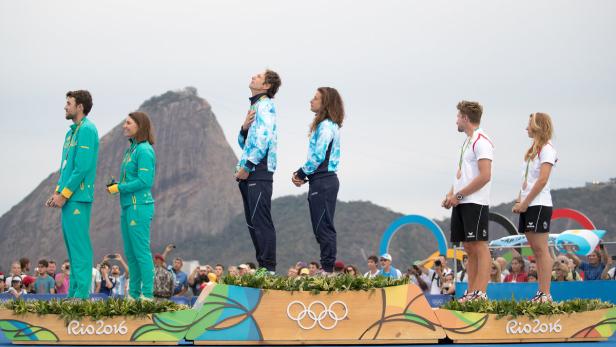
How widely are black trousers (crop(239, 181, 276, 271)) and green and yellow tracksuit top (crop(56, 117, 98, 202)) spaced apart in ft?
5.43

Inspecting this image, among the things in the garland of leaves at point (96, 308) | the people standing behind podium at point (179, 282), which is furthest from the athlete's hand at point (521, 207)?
the people standing behind podium at point (179, 282)

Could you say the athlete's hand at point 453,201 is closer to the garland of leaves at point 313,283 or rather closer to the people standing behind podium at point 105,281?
the garland of leaves at point 313,283

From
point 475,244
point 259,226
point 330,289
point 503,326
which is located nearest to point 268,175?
point 259,226

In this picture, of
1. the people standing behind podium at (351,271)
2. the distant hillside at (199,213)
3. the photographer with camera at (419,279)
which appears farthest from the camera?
the distant hillside at (199,213)

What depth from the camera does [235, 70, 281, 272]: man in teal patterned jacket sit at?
8859 millimetres

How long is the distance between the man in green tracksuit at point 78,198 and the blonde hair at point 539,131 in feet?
15.3

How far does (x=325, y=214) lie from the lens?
898cm

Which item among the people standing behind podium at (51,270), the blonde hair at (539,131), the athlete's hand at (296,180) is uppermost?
the blonde hair at (539,131)

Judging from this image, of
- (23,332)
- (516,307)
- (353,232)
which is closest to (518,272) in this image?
(516,307)

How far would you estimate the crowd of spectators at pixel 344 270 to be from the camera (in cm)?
1425

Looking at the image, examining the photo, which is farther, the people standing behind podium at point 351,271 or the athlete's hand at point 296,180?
the athlete's hand at point 296,180

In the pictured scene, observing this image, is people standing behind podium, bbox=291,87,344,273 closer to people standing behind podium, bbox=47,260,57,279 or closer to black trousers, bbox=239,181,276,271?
black trousers, bbox=239,181,276,271

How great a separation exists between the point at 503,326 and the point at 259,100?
337 cm

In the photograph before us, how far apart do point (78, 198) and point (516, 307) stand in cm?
450
